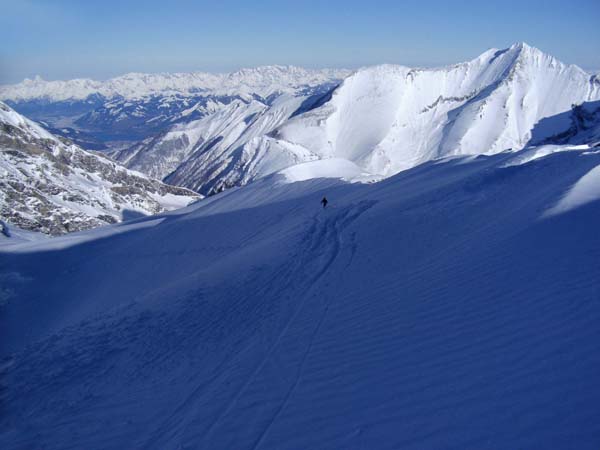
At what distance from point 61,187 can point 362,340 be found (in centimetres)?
13585

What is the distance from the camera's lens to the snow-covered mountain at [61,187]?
101 meters

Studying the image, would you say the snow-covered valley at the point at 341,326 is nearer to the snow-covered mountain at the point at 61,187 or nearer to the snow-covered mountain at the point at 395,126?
the snow-covered mountain at the point at 61,187

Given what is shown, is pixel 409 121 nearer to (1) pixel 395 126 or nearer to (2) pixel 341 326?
(1) pixel 395 126

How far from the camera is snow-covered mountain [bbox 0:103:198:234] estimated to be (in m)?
101

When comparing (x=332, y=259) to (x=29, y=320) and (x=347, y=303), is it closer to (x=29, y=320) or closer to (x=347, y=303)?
(x=347, y=303)

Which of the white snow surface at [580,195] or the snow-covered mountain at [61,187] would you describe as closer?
the white snow surface at [580,195]

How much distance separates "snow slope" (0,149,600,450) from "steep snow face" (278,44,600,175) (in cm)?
12760

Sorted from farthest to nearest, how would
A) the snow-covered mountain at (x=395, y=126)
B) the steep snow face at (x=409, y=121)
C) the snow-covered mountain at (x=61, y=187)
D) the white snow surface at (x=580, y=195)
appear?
the steep snow face at (x=409, y=121) < the snow-covered mountain at (x=395, y=126) < the snow-covered mountain at (x=61, y=187) < the white snow surface at (x=580, y=195)

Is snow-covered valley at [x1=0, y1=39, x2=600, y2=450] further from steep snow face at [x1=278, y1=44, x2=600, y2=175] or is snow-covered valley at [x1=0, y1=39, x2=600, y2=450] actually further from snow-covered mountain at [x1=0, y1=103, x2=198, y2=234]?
steep snow face at [x1=278, y1=44, x2=600, y2=175]

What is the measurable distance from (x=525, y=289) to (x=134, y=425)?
7.78 meters

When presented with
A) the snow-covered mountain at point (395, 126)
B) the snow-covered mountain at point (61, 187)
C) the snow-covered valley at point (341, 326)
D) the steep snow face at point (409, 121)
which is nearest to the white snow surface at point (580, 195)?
the snow-covered valley at point (341, 326)

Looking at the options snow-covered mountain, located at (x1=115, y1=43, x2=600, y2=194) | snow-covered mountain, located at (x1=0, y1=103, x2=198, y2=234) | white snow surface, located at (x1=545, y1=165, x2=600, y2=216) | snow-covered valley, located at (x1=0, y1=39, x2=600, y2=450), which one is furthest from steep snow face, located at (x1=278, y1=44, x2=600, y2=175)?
white snow surface, located at (x1=545, y1=165, x2=600, y2=216)

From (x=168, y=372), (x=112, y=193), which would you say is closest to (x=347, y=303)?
(x=168, y=372)

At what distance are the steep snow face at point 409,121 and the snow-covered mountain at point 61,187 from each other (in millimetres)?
56893
